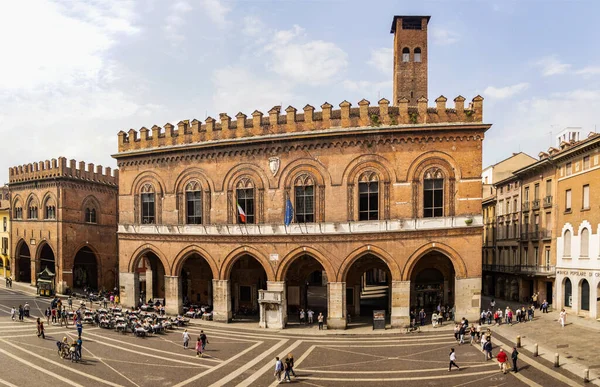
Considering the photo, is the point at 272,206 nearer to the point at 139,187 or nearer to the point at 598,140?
the point at 139,187

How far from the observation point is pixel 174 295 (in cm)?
3431

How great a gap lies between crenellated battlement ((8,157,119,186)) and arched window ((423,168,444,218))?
3852 cm

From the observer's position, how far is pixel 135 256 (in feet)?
120

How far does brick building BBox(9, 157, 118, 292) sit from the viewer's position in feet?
152

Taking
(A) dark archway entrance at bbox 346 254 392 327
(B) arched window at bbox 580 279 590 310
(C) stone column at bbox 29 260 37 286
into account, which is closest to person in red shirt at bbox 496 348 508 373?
Answer: (A) dark archway entrance at bbox 346 254 392 327

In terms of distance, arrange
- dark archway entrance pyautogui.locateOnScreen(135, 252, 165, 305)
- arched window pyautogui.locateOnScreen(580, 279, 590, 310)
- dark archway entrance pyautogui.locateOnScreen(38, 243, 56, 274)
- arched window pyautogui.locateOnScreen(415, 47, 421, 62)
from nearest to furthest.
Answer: arched window pyautogui.locateOnScreen(580, 279, 590, 310) < arched window pyautogui.locateOnScreen(415, 47, 421, 62) < dark archway entrance pyautogui.locateOnScreen(135, 252, 165, 305) < dark archway entrance pyautogui.locateOnScreen(38, 243, 56, 274)

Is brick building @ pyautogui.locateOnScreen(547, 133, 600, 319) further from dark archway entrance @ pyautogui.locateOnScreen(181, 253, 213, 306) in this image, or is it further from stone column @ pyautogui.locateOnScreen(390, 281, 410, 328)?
dark archway entrance @ pyautogui.locateOnScreen(181, 253, 213, 306)

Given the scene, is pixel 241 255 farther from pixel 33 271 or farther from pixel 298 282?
pixel 33 271

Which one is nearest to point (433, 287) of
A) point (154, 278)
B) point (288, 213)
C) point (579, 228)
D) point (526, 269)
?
point (579, 228)

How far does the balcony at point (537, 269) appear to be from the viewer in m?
35.5

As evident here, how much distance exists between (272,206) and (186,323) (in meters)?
10.9

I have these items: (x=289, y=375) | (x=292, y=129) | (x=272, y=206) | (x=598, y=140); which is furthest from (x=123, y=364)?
(x=598, y=140)

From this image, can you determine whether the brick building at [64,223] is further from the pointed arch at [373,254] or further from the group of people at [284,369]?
the group of people at [284,369]

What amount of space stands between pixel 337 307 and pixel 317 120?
13.5m
